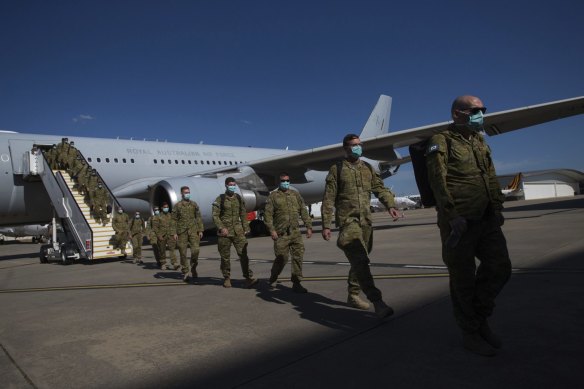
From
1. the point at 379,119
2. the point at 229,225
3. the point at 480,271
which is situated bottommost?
the point at 480,271

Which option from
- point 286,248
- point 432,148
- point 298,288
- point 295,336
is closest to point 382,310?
point 295,336

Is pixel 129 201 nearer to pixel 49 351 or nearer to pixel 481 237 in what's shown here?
pixel 49 351

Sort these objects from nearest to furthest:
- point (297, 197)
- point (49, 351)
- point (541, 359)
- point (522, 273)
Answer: point (541, 359) < point (49, 351) < point (522, 273) < point (297, 197)

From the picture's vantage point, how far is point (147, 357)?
10.3 ft

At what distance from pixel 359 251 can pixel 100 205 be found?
32.5 ft

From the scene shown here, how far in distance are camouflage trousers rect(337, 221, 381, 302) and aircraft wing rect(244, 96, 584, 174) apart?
7796 millimetres

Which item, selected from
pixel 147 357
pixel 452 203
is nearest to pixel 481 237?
pixel 452 203

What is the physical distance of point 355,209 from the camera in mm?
4145

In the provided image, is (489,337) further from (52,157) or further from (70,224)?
(52,157)

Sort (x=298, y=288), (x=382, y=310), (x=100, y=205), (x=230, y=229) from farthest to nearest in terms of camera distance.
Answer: (x=100, y=205) < (x=230, y=229) < (x=298, y=288) < (x=382, y=310)

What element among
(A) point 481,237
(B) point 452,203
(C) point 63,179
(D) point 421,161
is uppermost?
(C) point 63,179

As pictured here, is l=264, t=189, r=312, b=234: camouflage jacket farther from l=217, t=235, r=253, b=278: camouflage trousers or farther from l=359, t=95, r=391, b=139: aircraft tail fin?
l=359, t=95, r=391, b=139: aircraft tail fin

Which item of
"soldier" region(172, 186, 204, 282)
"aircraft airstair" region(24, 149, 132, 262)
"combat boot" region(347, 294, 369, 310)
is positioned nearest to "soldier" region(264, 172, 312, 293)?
"combat boot" region(347, 294, 369, 310)

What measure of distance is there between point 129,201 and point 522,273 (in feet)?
41.2
